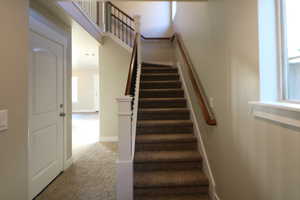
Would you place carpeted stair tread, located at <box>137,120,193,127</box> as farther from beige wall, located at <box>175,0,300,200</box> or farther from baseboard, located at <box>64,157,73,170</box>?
baseboard, located at <box>64,157,73,170</box>

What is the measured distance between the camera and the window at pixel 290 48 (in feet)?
3.54

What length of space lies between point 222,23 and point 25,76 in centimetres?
183

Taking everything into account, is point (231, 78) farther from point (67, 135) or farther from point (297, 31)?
point (67, 135)

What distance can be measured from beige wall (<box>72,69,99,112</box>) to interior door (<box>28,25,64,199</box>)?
25.9 feet

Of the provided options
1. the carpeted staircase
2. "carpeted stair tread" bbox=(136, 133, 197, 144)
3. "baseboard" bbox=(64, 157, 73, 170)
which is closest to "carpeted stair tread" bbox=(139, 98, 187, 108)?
the carpeted staircase

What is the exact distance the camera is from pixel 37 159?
7.27 ft

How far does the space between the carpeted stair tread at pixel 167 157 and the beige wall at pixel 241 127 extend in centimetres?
27

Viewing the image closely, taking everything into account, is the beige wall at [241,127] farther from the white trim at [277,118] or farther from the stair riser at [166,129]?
the stair riser at [166,129]

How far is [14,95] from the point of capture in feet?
4.44

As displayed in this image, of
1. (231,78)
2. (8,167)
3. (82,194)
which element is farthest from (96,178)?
(231,78)

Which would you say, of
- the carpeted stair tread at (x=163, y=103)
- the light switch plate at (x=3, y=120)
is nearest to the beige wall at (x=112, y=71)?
the carpeted stair tread at (x=163, y=103)

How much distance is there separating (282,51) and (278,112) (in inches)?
17.4

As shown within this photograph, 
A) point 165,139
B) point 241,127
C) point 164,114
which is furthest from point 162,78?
point 241,127

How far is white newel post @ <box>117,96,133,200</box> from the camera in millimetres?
1932
